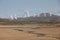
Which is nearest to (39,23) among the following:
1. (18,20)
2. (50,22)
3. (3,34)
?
(50,22)

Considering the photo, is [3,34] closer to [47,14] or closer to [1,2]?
[1,2]

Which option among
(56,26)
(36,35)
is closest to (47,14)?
(56,26)

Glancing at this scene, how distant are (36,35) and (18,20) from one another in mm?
367

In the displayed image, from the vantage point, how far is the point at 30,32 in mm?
2094

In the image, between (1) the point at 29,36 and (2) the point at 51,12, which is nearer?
(1) the point at 29,36

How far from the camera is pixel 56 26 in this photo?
2125 mm

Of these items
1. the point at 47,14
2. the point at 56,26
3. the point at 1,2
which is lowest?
the point at 56,26

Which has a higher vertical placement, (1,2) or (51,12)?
(1,2)

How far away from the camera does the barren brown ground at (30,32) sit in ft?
6.58

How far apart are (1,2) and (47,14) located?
751 millimetres

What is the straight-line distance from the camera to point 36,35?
81.3 inches

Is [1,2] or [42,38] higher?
[1,2]

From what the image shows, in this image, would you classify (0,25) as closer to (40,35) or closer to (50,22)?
(40,35)

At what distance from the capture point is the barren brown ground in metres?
2.01
